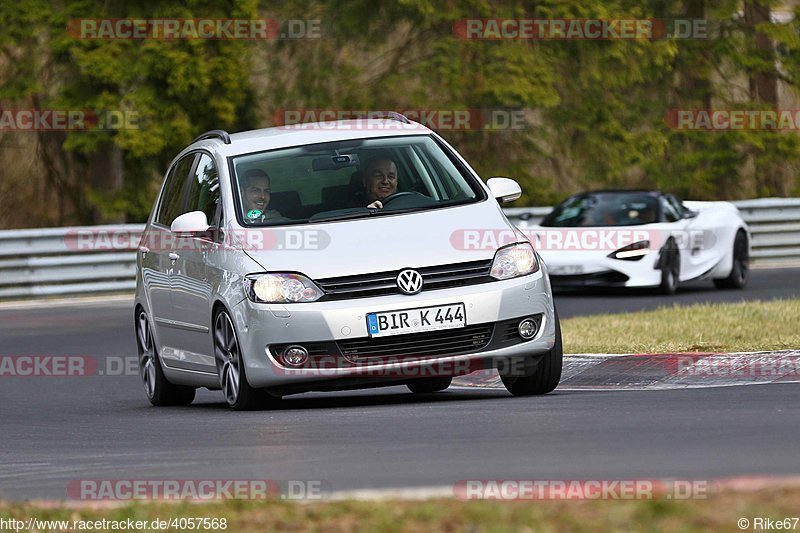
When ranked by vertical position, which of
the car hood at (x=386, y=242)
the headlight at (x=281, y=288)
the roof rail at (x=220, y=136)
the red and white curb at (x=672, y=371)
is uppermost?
the roof rail at (x=220, y=136)

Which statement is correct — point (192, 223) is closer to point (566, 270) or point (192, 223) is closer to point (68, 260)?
point (566, 270)

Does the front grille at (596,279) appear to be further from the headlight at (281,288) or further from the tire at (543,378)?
the headlight at (281,288)

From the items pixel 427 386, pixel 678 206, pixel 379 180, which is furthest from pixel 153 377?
pixel 678 206

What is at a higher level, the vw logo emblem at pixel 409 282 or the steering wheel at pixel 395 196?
the steering wheel at pixel 395 196

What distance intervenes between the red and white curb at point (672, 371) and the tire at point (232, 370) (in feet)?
7.64

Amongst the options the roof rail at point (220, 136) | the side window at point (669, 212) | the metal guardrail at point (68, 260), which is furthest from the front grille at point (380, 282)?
the metal guardrail at point (68, 260)

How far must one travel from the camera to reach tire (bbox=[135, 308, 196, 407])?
12602mm

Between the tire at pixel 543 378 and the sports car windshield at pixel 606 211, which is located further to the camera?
the sports car windshield at pixel 606 211

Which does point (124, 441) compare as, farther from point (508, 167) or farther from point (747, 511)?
point (508, 167)

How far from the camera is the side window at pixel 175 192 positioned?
12.5m

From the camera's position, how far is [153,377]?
1273 centimetres

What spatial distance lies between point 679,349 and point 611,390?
192 cm

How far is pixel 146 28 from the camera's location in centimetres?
2939

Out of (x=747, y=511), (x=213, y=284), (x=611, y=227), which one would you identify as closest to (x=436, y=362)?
(x=213, y=284)
